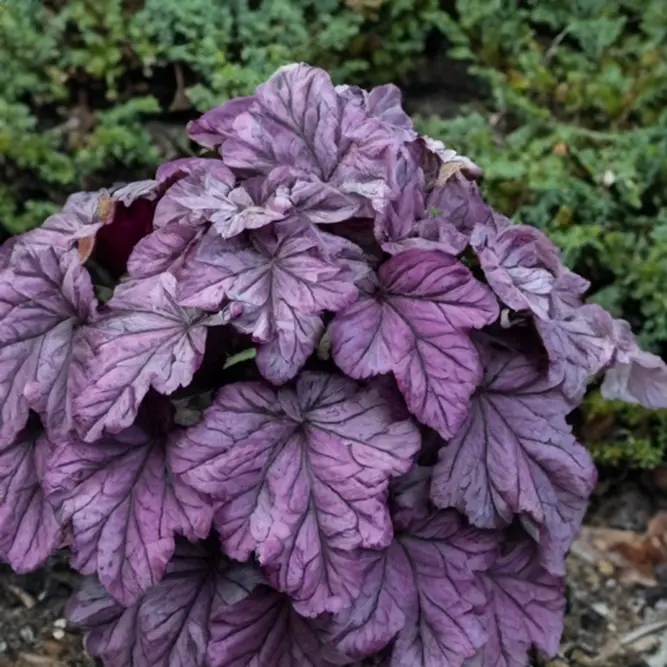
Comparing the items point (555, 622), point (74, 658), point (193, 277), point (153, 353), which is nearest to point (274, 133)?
point (193, 277)

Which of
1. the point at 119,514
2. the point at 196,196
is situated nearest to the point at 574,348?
the point at 196,196

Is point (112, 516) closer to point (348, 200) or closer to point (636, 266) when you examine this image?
point (348, 200)

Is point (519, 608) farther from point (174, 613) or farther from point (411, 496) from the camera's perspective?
point (174, 613)

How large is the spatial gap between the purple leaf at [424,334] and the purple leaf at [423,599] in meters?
0.29

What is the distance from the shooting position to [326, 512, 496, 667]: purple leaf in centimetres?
157

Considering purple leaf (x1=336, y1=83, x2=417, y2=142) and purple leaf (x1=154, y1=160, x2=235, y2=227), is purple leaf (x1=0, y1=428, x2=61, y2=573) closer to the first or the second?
purple leaf (x1=154, y1=160, x2=235, y2=227)

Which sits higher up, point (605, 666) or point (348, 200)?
point (348, 200)

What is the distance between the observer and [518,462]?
5.30 feet

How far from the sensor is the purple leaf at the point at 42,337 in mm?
1559

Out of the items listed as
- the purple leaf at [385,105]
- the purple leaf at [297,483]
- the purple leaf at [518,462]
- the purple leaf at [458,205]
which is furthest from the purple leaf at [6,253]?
the purple leaf at [518,462]

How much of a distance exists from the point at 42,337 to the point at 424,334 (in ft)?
2.18

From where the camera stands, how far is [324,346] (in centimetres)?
170

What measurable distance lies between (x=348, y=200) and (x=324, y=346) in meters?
0.30

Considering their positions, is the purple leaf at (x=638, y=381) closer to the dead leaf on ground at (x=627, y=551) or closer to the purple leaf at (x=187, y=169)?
the dead leaf on ground at (x=627, y=551)
